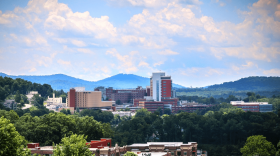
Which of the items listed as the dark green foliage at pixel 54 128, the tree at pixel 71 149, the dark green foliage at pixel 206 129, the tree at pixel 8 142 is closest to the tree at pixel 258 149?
the dark green foliage at pixel 206 129

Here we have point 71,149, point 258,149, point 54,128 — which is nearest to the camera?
point 71,149

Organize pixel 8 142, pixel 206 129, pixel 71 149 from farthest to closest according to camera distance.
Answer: pixel 206 129 < pixel 71 149 < pixel 8 142

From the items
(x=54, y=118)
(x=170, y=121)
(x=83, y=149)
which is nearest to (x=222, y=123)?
(x=170, y=121)

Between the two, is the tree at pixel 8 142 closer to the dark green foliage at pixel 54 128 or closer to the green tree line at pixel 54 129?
the green tree line at pixel 54 129

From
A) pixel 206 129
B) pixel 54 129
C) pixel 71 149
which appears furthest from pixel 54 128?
pixel 206 129

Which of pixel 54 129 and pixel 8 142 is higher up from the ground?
pixel 8 142

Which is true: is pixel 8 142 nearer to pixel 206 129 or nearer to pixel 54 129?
pixel 54 129

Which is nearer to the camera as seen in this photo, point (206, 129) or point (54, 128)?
point (54, 128)

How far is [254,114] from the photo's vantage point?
17688 cm

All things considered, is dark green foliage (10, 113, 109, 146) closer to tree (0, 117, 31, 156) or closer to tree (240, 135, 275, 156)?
tree (240, 135, 275, 156)

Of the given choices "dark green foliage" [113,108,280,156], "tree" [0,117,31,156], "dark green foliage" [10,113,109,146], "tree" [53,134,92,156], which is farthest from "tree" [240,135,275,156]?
"tree" [0,117,31,156]

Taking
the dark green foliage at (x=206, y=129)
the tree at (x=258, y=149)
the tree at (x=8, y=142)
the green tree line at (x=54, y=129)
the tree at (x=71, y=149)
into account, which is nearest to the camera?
the tree at (x=8, y=142)

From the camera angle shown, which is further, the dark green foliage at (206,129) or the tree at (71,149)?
the dark green foliage at (206,129)

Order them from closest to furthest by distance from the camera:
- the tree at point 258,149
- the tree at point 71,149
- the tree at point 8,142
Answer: the tree at point 8,142 < the tree at point 71,149 < the tree at point 258,149
